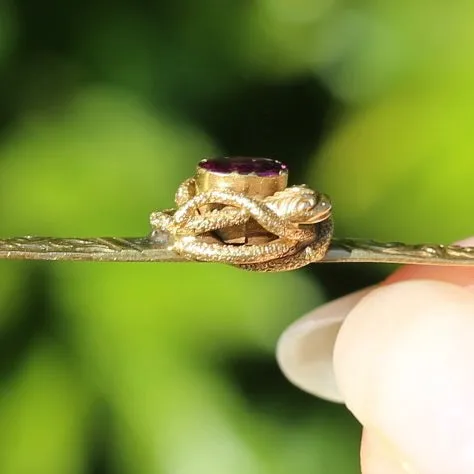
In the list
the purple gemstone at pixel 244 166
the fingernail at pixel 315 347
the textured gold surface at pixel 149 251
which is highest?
the purple gemstone at pixel 244 166

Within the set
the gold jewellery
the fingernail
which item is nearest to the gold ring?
the gold jewellery

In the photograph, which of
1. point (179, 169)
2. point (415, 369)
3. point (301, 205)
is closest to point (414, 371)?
point (415, 369)

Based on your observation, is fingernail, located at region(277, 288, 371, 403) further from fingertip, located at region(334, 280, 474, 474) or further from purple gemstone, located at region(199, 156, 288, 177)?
purple gemstone, located at region(199, 156, 288, 177)

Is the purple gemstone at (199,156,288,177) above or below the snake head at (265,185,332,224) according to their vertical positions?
above

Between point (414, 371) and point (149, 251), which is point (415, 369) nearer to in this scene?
point (414, 371)

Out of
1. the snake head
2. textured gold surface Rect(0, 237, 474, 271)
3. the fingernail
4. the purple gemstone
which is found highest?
the purple gemstone

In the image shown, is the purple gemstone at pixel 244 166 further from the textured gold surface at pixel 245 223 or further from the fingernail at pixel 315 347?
the fingernail at pixel 315 347

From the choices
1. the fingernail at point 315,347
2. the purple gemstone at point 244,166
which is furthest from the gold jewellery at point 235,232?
A: the fingernail at point 315,347
